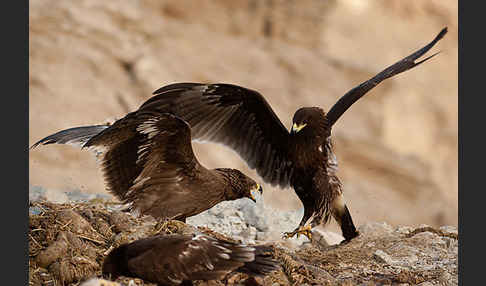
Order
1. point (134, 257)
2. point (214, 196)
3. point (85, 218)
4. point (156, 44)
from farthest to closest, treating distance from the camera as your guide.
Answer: point (156, 44) < point (214, 196) < point (85, 218) < point (134, 257)

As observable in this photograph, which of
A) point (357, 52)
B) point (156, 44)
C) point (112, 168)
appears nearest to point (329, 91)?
point (357, 52)

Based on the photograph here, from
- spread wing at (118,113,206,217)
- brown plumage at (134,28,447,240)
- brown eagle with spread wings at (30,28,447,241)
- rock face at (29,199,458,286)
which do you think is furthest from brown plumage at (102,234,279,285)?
brown plumage at (134,28,447,240)

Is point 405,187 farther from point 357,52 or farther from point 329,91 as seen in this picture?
point 357,52

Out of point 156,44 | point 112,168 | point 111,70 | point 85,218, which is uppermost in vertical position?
point 156,44

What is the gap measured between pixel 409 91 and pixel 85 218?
58.7 ft

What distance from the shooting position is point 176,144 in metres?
6.13

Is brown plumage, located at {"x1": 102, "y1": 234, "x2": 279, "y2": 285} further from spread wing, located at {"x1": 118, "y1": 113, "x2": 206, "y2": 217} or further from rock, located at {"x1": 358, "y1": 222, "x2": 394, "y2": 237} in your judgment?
rock, located at {"x1": 358, "y1": 222, "x2": 394, "y2": 237}

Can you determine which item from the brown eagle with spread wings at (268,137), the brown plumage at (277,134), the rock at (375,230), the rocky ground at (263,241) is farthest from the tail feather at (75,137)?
the rock at (375,230)

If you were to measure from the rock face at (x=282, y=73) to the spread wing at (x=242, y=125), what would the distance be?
19.1 ft

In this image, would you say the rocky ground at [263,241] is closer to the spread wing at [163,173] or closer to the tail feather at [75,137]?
the spread wing at [163,173]

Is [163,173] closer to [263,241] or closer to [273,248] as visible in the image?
[273,248]

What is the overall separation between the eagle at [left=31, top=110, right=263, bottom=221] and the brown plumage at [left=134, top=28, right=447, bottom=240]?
1.68 ft

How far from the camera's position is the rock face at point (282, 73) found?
15891 mm

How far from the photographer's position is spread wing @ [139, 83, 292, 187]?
7.44m
